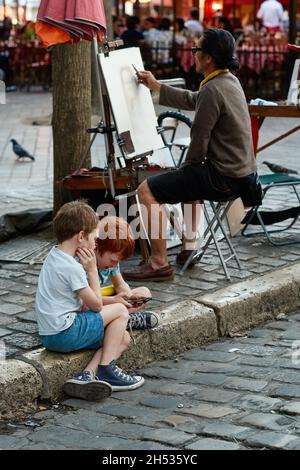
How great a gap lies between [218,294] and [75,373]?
1.43m

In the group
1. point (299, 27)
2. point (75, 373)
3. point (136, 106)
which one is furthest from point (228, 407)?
point (299, 27)

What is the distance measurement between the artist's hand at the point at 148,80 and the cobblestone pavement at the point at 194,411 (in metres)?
2.07

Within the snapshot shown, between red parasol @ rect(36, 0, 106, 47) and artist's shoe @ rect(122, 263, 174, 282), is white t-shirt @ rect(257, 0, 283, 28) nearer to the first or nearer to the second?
red parasol @ rect(36, 0, 106, 47)


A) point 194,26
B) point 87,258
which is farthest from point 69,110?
point 194,26

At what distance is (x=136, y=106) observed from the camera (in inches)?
281

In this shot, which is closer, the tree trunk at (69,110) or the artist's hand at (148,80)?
the artist's hand at (148,80)

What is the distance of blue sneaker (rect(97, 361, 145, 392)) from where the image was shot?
5.17m

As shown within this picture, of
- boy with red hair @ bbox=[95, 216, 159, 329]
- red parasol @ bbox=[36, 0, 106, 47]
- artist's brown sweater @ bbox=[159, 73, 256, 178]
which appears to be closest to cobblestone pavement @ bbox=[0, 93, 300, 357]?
boy with red hair @ bbox=[95, 216, 159, 329]

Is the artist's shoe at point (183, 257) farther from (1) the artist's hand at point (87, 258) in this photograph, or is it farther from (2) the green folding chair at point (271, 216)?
(1) the artist's hand at point (87, 258)

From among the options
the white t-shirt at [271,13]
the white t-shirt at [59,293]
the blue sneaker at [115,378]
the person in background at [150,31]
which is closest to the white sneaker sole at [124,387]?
the blue sneaker at [115,378]

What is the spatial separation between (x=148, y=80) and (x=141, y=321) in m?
2.12

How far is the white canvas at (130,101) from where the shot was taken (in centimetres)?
686

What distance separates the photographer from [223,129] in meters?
6.60
